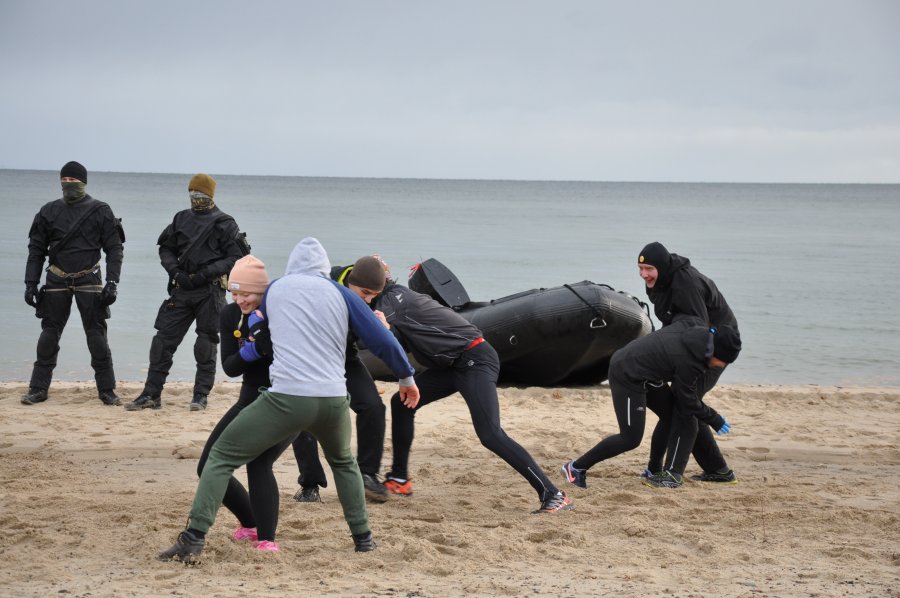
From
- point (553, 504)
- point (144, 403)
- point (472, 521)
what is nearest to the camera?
point (472, 521)

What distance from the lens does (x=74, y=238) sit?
8.89 m

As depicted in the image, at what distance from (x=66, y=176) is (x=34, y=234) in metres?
0.57

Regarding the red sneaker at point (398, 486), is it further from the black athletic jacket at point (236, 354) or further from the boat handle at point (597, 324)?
the boat handle at point (597, 324)

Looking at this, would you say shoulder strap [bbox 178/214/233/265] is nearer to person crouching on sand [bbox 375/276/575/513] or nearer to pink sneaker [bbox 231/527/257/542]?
person crouching on sand [bbox 375/276/575/513]

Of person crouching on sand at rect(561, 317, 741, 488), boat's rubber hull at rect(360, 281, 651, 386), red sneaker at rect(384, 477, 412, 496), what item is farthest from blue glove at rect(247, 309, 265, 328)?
boat's rubber hull at rect(360, 281, 651, 386)

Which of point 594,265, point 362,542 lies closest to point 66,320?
point 362,542

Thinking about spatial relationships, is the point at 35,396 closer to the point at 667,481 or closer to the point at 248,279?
the point at 248,279

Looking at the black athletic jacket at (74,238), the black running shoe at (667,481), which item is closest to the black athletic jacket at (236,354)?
the black running shoe at (667,481)

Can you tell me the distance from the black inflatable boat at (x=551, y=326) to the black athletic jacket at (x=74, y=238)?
8.61ft

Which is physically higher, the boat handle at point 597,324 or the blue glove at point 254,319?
the blue glove at point 254,319

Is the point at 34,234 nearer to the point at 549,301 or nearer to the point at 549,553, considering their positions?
the point at 549,301

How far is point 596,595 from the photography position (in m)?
4.58

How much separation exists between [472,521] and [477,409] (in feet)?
2.08

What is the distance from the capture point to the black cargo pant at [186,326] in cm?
893
